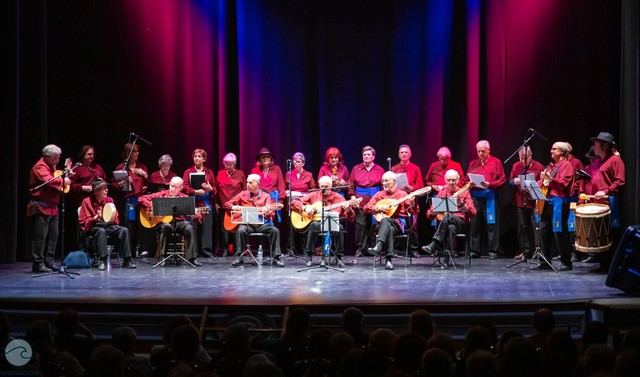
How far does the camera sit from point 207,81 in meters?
13.7

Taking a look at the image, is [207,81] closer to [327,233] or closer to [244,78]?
[244,78]

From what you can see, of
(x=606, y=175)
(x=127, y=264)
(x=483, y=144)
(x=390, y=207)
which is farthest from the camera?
(x=483, y=144)

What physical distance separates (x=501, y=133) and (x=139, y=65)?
6.44 metres

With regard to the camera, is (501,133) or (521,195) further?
(501,133)

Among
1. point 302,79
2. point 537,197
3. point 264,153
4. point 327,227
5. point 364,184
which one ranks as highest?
point 302,79

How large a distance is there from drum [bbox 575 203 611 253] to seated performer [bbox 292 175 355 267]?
11.3 feet

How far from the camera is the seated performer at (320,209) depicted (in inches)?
454

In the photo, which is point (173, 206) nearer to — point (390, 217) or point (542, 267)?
point (390, 217)

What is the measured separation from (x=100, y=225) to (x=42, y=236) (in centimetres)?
93

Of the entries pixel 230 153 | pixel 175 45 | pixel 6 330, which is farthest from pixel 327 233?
pixel 6 330

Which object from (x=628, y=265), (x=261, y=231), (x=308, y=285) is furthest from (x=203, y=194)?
(x=628, y=265)

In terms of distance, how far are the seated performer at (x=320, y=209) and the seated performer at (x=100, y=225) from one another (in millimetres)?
2680

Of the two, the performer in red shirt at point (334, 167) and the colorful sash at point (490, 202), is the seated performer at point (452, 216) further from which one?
the performer in red shirt at point (334, 167)

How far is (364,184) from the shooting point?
12969 mm
